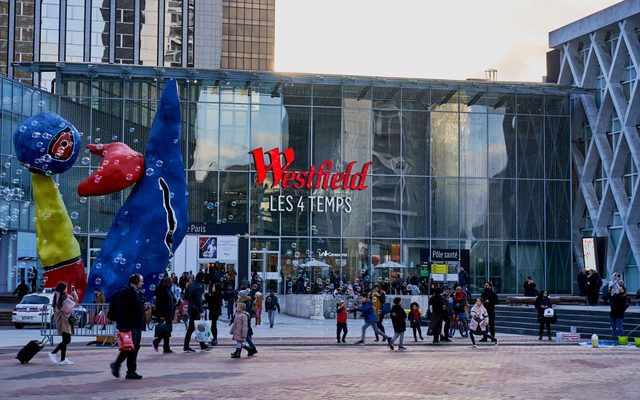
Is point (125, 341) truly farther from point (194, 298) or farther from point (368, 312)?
point (368, 312)

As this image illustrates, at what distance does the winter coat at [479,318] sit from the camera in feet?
105

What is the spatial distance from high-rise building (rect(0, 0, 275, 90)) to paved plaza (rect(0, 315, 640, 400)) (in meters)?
78.6

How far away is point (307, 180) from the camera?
59812 millimetres

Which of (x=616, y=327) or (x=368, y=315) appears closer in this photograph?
(x=368, y=315)

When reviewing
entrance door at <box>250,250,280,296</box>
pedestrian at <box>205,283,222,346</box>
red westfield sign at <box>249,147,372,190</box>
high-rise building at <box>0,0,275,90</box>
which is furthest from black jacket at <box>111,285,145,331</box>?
high-rise building at <box>0,0,275,90</box>

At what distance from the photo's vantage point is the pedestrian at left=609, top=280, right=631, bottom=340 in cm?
3206

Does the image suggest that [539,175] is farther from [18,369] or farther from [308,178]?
[18,369]

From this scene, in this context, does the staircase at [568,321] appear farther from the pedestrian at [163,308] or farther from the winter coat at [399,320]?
the pedestrian at [163,308]

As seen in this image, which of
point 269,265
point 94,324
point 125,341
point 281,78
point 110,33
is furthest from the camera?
point 110,33

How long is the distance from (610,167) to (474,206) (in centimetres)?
783

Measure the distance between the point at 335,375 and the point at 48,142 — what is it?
18.9 meters

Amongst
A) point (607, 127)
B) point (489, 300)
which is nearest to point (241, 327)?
point (489, 300)

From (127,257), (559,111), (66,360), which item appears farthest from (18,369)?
(559,111)

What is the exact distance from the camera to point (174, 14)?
117062mm
